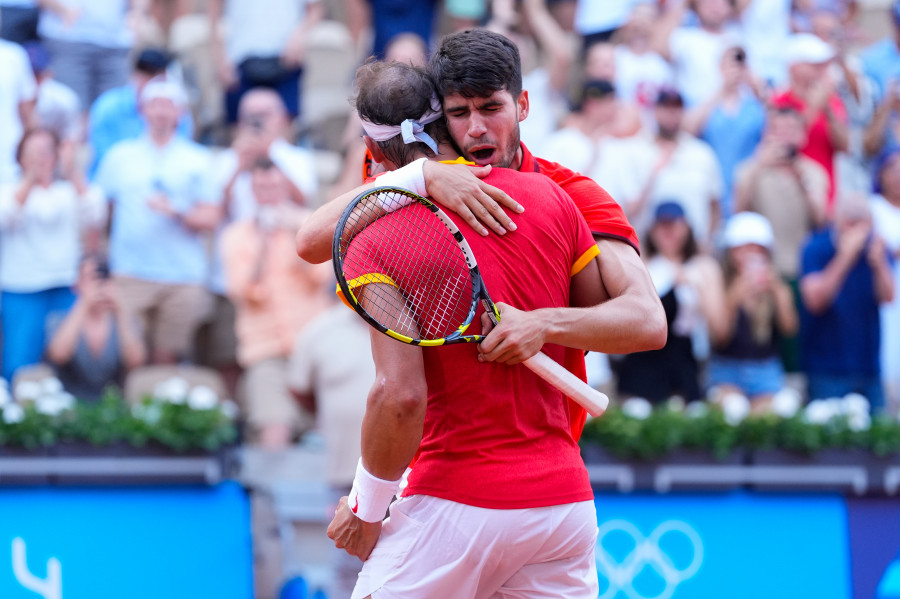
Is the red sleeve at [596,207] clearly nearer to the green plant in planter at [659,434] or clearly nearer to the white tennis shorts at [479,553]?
the white tennis shorts at [479,553]

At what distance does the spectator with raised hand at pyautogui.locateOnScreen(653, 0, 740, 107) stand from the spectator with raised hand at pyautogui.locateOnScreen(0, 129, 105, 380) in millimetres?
5035

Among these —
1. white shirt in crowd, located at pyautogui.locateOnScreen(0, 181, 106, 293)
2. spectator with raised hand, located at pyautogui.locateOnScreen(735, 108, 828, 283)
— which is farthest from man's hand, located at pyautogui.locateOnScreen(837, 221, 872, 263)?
white shirt in crowd, located at pyautogui.locateOnScreen(0, 181, 106, 293)

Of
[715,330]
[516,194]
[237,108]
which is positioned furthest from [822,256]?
[516,194]

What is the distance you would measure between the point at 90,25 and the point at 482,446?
7.43 meters

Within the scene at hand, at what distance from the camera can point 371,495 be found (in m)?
3.04

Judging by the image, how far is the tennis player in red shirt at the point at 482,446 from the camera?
2979 millimetres

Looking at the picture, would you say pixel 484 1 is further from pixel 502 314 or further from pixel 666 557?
pixel 502 314

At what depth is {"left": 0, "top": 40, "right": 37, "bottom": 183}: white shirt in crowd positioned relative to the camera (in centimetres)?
845

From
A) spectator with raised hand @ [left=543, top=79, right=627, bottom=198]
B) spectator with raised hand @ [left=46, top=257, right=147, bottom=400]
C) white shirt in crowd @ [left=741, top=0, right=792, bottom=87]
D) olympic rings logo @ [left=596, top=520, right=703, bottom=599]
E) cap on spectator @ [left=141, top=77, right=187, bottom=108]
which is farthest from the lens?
white shirt in crowd @ [left=741, top=0, right=792, bottom=87]

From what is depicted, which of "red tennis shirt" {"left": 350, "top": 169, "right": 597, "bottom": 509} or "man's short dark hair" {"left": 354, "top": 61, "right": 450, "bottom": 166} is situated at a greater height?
"man's short dark hair" {"left": 354, "top": 61, "right": 450, "bottom": 166}

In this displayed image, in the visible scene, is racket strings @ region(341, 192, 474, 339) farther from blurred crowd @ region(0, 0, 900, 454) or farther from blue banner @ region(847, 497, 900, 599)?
blue banner @ region(847, 497, 900, 599)

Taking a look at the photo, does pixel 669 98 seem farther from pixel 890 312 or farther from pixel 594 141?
pixel 890 312

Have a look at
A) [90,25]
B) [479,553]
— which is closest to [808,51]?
[90,25]

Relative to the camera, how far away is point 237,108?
942 cm
